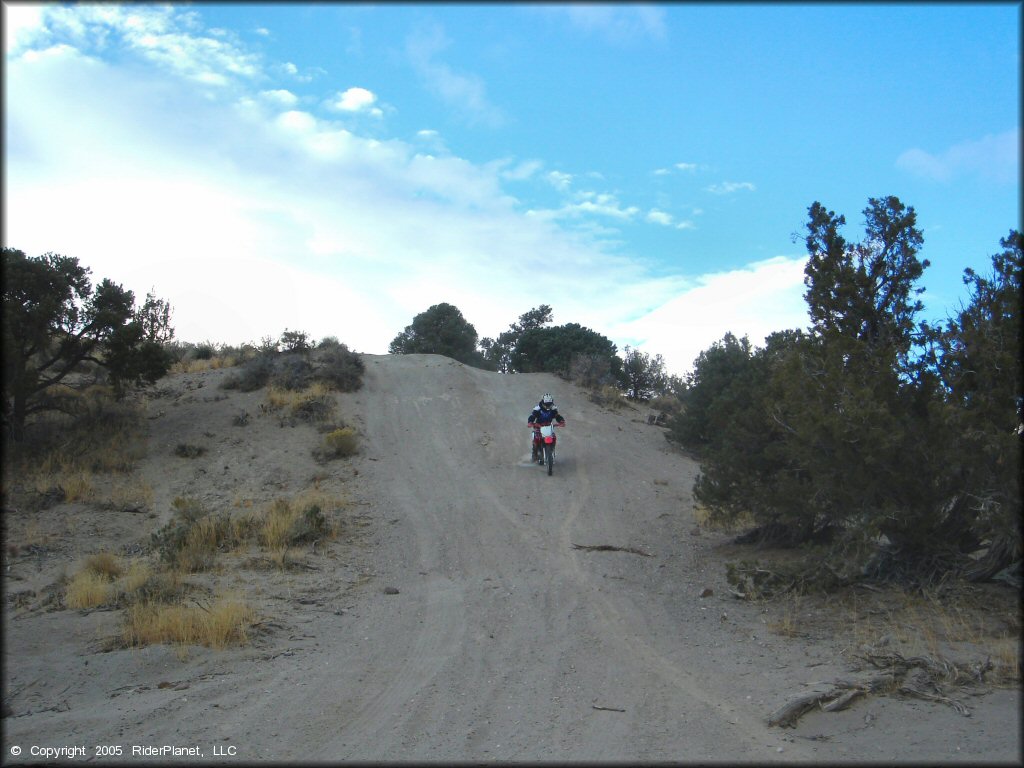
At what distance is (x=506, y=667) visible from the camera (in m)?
7.34

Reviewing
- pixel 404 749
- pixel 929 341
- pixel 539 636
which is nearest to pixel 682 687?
pixel 539 636

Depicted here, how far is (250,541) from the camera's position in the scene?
1211cm

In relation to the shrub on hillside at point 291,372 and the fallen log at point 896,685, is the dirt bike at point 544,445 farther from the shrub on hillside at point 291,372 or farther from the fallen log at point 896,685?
the fallen log at point 896,685

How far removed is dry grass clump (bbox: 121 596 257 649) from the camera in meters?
7.97

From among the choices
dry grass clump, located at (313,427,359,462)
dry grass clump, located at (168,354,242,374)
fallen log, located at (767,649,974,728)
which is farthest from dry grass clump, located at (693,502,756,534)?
dry grass clump, located at (168,354,242,374)

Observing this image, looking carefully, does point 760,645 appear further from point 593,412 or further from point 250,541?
point 593,412

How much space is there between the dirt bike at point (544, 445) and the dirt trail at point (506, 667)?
8.41 feet

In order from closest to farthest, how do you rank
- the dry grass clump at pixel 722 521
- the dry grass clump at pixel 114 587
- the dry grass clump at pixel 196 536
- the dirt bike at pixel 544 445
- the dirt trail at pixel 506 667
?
the dirt trail at pixel 506 667 → the dry grass clump at pixel 114 587 → the dry grass clump at pixel 196 536 → the dry grass clump at pixel 722 521 → the dirt bike at pixel 544 445

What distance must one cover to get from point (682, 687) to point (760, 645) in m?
1.57

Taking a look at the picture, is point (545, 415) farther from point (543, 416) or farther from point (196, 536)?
point (196, 536)

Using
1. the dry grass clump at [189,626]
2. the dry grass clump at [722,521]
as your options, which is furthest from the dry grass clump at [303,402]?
the dry grass clump at [189,626]

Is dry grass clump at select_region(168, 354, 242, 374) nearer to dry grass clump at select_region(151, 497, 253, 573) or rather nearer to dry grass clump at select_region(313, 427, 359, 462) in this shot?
dry grass clump at select_region(313, 427, 359, 462)

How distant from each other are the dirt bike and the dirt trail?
8.41ft

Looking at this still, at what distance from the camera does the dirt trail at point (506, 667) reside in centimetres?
543
